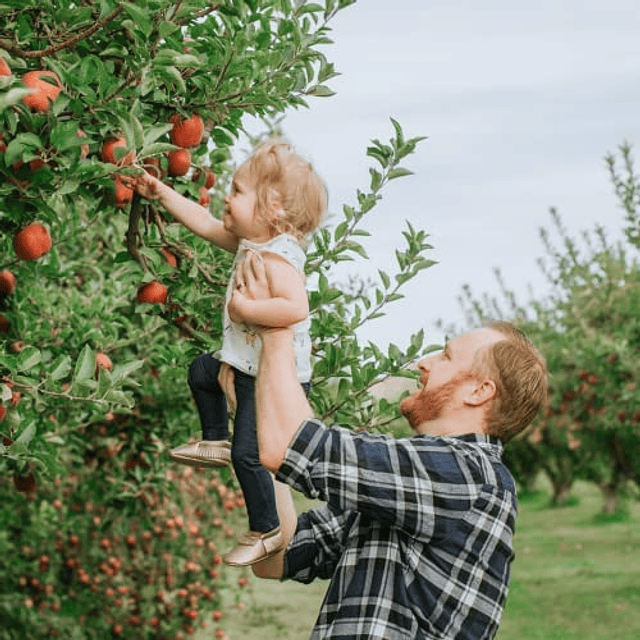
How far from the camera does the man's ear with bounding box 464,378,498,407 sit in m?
2.54

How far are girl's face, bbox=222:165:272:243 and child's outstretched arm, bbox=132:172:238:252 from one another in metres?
0.12

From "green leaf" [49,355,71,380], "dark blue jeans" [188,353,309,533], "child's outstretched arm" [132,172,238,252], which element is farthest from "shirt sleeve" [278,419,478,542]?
A: "green leaf" [49,355,71,380]

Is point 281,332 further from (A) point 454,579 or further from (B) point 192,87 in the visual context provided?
(B) point 192,87

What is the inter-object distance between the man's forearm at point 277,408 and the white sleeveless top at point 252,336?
26cm

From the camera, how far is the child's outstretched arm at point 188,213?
2732 mm

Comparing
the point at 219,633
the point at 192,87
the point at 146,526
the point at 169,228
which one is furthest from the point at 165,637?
the point at 192,87

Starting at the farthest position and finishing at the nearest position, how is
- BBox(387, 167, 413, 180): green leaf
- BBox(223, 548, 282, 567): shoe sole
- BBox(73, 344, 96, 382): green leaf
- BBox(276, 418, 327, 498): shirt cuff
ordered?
BBox(387, 167, 413, 180): green leaf, BBox(73, 344, 96, 382): green leaf, BBox(223, 548, 282, 567): shoe sole, BBox(276, 418, 327, 498): shirt cuff

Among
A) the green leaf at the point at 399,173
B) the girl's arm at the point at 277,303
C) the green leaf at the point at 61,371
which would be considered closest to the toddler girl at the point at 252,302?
the girl's arm at the point at 277,303

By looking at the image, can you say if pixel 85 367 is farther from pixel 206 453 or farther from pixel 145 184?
pixel 145 184

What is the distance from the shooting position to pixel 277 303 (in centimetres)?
232

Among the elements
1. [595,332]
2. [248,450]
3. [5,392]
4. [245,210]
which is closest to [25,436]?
[5,392]

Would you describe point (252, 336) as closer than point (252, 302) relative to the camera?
No

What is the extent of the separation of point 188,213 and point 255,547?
2.90 ft

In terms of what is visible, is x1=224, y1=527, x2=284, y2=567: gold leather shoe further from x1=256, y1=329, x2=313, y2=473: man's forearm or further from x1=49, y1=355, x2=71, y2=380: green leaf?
x1=49, y1=355, x2=71, y2=380: green leaf
